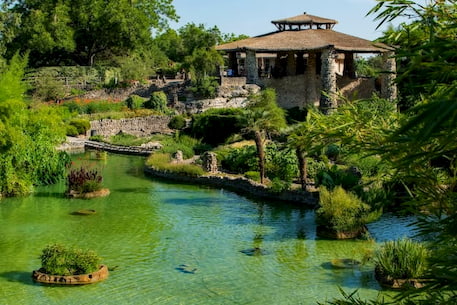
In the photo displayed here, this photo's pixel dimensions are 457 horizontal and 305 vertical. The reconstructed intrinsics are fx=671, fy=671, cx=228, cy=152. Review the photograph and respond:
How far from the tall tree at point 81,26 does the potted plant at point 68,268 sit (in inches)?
1791

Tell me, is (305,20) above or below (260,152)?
above

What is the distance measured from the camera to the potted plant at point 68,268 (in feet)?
50.8

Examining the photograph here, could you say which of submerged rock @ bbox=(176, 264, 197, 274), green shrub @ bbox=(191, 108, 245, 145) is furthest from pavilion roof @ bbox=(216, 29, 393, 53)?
submerged rock @ bbox=(176, 264, 197, 274)

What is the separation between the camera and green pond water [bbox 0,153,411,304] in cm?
1503

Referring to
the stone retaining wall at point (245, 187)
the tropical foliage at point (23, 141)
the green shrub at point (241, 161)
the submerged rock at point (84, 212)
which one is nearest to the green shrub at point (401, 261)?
the stone retaining wall at point (245, 187)

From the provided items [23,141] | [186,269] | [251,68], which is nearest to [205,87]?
[251,68]

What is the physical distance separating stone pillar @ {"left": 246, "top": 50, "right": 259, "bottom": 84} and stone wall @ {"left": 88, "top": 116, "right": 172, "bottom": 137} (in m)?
7.22

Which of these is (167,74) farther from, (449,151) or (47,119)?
(449,151)

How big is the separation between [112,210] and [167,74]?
128 feet

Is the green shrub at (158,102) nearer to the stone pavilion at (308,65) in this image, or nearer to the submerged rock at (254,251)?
the stone pavilion at (308,65)

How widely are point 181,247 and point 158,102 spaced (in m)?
27.8

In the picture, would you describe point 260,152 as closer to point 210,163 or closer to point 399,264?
point 210,163

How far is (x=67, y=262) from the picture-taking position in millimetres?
15688

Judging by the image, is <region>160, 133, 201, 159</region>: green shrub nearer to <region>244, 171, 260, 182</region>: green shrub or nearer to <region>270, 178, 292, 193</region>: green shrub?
<region>244, 171, 260, 182</region>: green shrub
